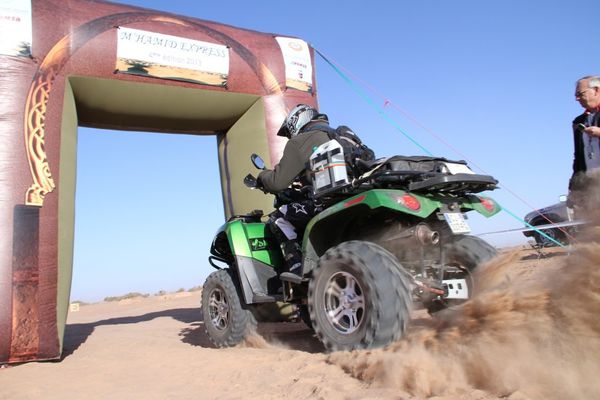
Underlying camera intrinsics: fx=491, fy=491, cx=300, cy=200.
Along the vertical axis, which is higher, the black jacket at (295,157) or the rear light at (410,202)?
the black jacket at (295,157)

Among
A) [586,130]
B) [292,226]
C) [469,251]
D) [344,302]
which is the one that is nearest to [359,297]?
[344,302]

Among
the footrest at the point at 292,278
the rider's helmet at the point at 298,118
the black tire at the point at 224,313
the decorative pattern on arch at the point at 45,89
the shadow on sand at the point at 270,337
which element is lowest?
the shadow on sand at the point at 270,337

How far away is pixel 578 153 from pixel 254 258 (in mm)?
3158

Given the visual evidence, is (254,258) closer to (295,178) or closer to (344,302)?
(295,178)

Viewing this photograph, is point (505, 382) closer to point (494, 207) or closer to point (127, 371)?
point (494, 207)

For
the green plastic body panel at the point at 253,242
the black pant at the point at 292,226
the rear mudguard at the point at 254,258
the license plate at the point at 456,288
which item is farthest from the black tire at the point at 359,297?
the green plastic body panel at the point at 253,242

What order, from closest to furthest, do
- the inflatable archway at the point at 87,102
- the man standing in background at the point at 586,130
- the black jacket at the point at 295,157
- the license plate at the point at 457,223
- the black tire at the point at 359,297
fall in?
1. the black tire at the point at 359,297
2. the license plate at the point at 457,223
3. the man standing in background at the point at 586,130
4. the black jacket at the point at 295,157
5. the inflatable archway at the point at 87,102

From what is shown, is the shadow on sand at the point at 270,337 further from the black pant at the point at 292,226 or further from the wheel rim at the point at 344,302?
the wheel rim at the point at 344,302

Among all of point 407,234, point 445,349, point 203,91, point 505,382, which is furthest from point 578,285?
point 203,91

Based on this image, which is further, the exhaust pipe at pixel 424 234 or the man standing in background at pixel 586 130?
the man standing in background at pixel 586 130

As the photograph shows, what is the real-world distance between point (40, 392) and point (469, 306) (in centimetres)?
343

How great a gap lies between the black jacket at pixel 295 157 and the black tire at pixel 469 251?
4.64ft

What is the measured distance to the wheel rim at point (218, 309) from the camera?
5266 millimetres

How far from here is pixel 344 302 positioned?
3.56 metres
